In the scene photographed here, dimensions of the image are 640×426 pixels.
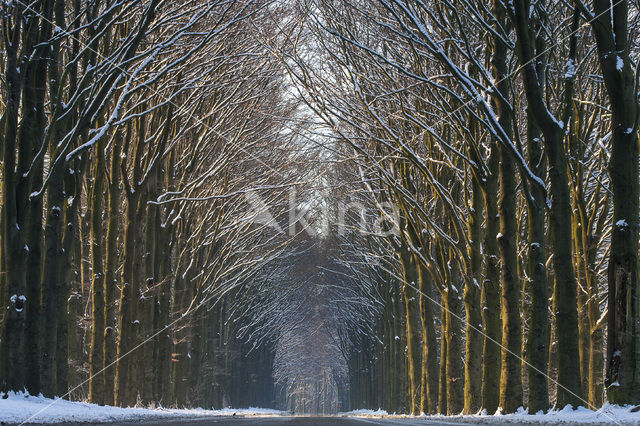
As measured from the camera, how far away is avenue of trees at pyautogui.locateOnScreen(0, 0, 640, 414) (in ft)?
38.1

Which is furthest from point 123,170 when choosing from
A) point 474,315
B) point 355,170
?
point 355,170

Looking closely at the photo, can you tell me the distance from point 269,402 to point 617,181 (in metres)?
73.3

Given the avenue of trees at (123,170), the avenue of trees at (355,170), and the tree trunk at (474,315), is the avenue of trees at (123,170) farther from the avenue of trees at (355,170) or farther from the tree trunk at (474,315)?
the tree trunk at (474,315)

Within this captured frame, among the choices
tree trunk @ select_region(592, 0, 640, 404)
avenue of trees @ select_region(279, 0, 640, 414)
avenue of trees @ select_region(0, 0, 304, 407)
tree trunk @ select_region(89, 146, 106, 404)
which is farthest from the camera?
tree trunk @ select_region(89, 146, 106, 404)

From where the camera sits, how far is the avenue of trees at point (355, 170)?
11625 millimetres

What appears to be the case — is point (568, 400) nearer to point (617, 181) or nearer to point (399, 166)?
point (617, 181)

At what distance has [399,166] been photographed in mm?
22703

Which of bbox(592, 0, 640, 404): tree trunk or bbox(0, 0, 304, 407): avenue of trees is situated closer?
bbox(592, 0, 640, 404): tree trunk

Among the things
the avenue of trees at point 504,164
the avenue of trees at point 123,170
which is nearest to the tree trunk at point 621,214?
the avenue of trees at point 504,164

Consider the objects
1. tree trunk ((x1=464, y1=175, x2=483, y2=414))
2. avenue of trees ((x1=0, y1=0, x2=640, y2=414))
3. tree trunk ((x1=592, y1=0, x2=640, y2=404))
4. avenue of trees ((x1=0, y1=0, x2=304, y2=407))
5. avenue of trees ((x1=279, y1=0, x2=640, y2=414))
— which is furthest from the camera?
tree trunk ((x1=464, y1=175, x2=483, y2=414))

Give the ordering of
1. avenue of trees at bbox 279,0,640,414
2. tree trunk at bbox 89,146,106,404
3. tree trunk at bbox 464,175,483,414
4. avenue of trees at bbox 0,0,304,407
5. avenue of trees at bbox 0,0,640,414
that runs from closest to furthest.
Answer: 1. avenue of trees at bbox 279,0,640,414
2. avenue of trees at bbox 0,0,640,414
3. avenue of trees at bbox 0,0,304,407
4. tree trunk at bbox 464,175,483,414
5. tree trunk at bbox 89,146,106,404

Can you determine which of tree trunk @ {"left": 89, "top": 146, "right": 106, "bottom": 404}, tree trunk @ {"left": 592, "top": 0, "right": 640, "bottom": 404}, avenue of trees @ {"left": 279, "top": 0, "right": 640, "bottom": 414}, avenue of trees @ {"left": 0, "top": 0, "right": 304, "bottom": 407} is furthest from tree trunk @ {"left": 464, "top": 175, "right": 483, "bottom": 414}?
tree trunk @ {"left": 89, "top": 146, "right": 106, "bottom": 404}

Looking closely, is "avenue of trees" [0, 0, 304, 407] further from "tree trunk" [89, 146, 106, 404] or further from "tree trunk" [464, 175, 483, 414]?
"tree trunk" [464, 175, 483, 414]

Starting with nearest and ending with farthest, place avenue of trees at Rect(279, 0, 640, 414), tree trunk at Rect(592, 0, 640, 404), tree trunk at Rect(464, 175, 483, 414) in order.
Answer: tree trunk at Rect(592, 0, 640, 404)
avenue of trees at Rect(279, 0, 640, 414)
tree trunk at Rect(464, 175, 483, 414)
